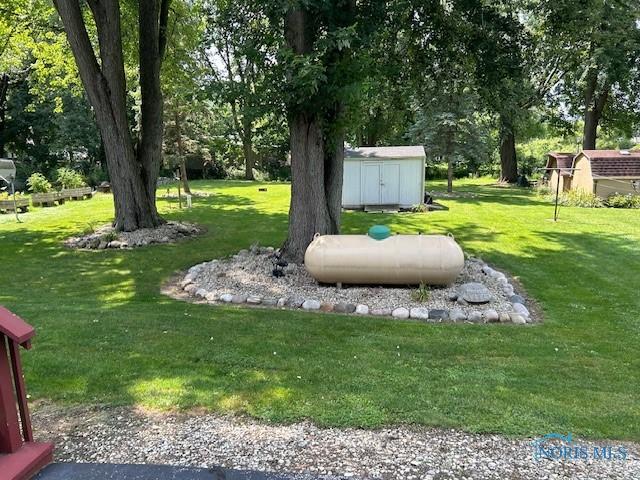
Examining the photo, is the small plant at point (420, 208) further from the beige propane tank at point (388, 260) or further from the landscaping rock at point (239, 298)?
the landscaping rock at point (239, 298)

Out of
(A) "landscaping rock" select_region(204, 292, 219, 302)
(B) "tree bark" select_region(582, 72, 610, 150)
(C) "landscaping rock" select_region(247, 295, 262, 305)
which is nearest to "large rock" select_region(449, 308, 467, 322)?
(C) "landscaping rock" select_region(247, 295, 262, 305)

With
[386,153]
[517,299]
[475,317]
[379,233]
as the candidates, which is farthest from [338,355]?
[386,153]

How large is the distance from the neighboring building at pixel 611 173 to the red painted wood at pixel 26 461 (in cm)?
1986

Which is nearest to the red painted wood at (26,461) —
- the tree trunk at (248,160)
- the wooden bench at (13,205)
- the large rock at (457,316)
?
the large rock at (457,316)

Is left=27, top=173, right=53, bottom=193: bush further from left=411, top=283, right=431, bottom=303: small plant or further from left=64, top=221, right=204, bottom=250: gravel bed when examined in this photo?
left=411, top=283, right=431, bottom=303: small plant

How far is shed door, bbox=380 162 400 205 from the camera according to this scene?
17.6 m

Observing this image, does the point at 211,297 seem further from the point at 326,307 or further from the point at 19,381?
the point at 19,381

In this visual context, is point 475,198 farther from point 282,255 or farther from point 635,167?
point 282,255

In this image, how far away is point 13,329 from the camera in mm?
2434

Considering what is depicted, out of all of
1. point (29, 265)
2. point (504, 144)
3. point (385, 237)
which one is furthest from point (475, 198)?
point (29, 265)

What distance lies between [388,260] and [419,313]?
1.00 m

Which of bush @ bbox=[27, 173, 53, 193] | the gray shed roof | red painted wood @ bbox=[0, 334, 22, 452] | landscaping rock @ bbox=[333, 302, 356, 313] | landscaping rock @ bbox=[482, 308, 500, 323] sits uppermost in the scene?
the gray shed roof

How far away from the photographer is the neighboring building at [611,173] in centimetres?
1881

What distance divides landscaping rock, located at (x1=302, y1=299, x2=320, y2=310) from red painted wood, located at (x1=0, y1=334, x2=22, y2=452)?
4.18m
